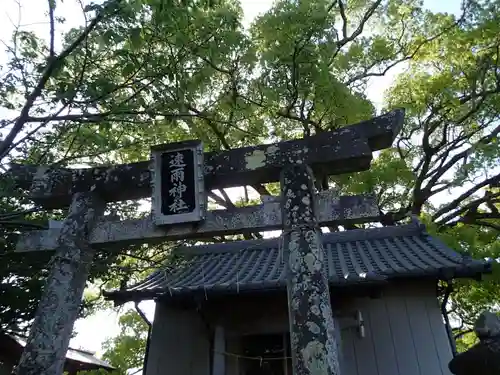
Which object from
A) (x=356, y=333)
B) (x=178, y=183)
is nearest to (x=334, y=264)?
(x=356, y=333)

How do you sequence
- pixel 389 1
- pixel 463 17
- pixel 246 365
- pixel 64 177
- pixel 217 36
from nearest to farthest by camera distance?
pixel 64 177, pixel 217 36, pixel 246 365, pixel 463 17, pixel 389 1

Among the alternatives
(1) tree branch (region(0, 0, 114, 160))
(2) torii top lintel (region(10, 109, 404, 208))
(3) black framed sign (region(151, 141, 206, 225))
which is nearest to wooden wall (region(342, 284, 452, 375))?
(2) torii top lintel (region(10, 109, 404, 208))

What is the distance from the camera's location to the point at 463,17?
11.5m

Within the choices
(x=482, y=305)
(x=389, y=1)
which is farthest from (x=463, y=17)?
(x=482, y=305)

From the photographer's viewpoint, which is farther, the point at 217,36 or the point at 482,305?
the point at 482,305

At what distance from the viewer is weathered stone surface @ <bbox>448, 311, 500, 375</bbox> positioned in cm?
321

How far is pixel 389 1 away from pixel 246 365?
37.1 ft

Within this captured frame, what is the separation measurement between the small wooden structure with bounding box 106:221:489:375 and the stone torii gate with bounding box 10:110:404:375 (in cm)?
130

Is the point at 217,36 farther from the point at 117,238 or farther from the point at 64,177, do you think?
the point at 117,238

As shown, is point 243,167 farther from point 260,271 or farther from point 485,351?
point 260,271

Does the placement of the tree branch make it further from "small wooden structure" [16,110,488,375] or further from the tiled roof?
the tiled roof

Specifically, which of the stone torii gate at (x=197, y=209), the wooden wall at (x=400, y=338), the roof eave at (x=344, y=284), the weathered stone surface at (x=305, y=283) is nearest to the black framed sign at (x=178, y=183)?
the stone torii gate at (x=197, y=209)

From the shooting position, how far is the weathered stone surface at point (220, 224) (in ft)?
14.3

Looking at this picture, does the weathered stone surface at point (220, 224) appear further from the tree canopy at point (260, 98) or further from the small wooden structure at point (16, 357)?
the small wooden structure at point (16, 357)
